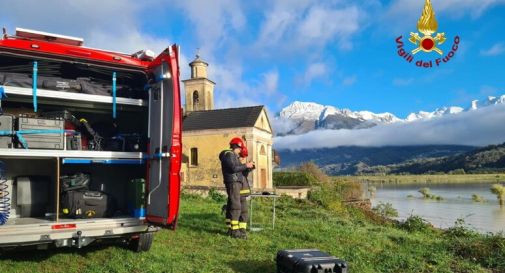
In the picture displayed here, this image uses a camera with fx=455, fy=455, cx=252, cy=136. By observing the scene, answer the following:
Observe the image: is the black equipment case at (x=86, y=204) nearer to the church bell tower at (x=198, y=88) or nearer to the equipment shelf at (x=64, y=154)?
the equipment shelf at (x=64, y=154)

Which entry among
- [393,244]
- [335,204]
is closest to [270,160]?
[335,204]

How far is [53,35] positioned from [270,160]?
31.6 meters

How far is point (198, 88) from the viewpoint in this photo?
45.7 metres

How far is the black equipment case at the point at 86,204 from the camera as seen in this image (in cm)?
629

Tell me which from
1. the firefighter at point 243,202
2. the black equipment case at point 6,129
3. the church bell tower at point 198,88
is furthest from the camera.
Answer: the church bell tower at point 198,88

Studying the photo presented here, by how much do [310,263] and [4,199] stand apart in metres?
4.14

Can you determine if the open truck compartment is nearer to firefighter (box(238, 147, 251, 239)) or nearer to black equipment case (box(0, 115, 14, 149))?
black equipment case (box(0, 115, 14, 149))

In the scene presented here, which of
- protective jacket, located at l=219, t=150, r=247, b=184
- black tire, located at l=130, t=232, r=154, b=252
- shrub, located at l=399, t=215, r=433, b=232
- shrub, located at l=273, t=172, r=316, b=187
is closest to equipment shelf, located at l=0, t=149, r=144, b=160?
black tire, located at l=130, t=232, r=154, b=252

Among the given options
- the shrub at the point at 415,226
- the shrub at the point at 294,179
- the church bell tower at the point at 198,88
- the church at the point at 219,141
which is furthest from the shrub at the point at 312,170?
the shrub at the point at 415,226

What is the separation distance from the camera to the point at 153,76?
21.3ft

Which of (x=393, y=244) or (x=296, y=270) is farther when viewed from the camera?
(x=393, y=244)

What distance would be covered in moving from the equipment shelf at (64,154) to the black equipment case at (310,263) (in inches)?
101

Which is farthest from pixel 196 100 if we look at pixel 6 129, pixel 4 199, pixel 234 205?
pixel 6 129

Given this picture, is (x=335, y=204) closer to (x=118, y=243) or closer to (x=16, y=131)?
(x=118, y=243)
